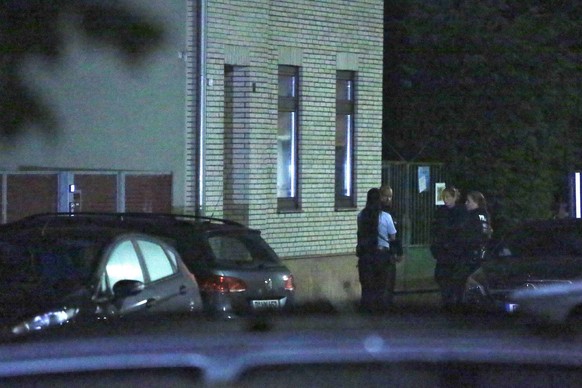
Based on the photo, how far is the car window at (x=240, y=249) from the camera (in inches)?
470

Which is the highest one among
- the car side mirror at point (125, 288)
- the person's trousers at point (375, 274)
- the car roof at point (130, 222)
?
the car roof at point (130, 222)

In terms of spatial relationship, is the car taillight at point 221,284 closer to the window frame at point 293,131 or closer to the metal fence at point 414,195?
the window frame at point 293,131

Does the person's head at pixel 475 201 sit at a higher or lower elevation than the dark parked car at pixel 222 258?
higher

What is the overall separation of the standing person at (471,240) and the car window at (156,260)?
491 cm

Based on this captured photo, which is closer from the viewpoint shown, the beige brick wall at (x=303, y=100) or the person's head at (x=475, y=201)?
the person's head at (x=475, y=201)

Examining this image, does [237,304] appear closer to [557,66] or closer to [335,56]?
[335,56]

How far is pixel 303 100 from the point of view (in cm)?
1975

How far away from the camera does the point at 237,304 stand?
11250 millimetres

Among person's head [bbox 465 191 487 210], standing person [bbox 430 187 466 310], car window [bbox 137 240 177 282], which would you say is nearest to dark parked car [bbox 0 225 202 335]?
car window [bbox 137 240 177 282]

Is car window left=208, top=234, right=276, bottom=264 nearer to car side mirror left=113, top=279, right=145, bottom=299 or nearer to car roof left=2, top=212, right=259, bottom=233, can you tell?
car roof left=2, top=212, right=259, bottom=233

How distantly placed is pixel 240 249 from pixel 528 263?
10.4ft

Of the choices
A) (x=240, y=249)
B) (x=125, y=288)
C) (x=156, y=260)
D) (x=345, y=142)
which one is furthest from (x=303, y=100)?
(x=125, y=288)

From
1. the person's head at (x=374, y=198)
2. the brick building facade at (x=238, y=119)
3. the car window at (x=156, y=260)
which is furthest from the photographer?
the brick building facade at (x=238, y=119)

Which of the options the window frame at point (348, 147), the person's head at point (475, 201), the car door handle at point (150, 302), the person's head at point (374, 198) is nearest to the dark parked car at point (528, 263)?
the person's head at point (475, 201)
